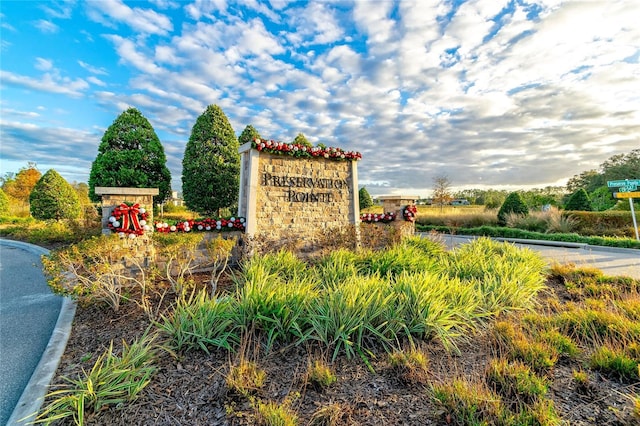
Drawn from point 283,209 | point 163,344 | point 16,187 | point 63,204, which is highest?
point 16,187

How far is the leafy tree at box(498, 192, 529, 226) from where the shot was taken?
1578cm

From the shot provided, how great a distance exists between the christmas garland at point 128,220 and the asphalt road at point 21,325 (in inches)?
61.8

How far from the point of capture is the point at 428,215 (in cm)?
1956

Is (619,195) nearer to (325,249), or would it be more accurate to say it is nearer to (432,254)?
(432,254)

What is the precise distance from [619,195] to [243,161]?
1429cm

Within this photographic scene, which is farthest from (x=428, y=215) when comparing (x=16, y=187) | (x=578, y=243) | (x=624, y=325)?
(x=16, y=187)

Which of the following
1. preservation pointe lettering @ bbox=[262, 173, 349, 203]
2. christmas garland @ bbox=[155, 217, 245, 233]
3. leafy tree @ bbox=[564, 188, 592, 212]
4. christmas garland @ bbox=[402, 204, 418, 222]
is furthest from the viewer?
leafy tree @ bbox=[564, 188, 592, 212]

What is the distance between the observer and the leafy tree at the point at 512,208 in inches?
621

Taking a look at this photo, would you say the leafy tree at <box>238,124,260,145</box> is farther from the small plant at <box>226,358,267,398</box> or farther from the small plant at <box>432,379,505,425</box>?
the small plant at <box>432,379,505,425</box>

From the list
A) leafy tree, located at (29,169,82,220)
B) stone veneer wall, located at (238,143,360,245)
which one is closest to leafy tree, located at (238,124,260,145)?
stone veneer wall, located at (238,143,360,245)

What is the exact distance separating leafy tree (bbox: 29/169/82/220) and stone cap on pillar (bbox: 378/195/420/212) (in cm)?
1389

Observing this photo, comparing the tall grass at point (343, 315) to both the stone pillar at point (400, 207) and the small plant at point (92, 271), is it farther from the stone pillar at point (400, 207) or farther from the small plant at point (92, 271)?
the stone pillar at point (400, 207)

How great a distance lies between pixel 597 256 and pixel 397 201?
6276 mm

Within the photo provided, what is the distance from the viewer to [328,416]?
89.1 inches
